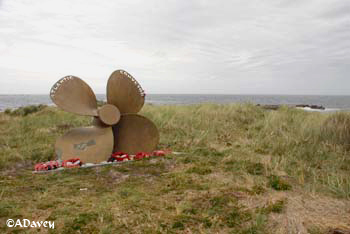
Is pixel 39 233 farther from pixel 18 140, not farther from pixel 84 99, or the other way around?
pixel 18 140

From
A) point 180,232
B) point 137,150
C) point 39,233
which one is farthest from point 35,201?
point 137,150

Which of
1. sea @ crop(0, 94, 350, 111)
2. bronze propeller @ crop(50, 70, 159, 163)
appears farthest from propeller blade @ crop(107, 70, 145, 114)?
sea @ crop(0, 94, 350, 111)

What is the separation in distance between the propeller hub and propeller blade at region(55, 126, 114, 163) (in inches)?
9.7

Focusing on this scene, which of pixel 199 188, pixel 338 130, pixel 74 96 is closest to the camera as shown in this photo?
pixel 199 188

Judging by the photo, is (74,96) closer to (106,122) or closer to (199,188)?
(106,122)

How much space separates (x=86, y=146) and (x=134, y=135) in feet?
3.54

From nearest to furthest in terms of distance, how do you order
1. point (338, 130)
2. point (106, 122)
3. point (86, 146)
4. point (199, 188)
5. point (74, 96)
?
point (199, 188)
point (86, 146)
point (106, 122)
point (74, 96)
point (338, 130)

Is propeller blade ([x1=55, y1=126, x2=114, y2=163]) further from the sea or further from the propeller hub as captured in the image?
the sea

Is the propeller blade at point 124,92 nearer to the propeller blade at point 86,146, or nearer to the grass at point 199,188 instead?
the propeller blade at point 86,146

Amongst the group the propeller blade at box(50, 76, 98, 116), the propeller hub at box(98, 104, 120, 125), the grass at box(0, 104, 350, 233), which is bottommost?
the grass at box(0, 104, 350, 233)

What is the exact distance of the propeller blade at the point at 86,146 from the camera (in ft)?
18.0

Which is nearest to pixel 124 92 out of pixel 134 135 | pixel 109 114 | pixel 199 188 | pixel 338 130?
pixel 109 114

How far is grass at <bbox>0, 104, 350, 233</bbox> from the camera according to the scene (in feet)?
9.70

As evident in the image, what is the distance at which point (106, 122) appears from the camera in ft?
19.1
